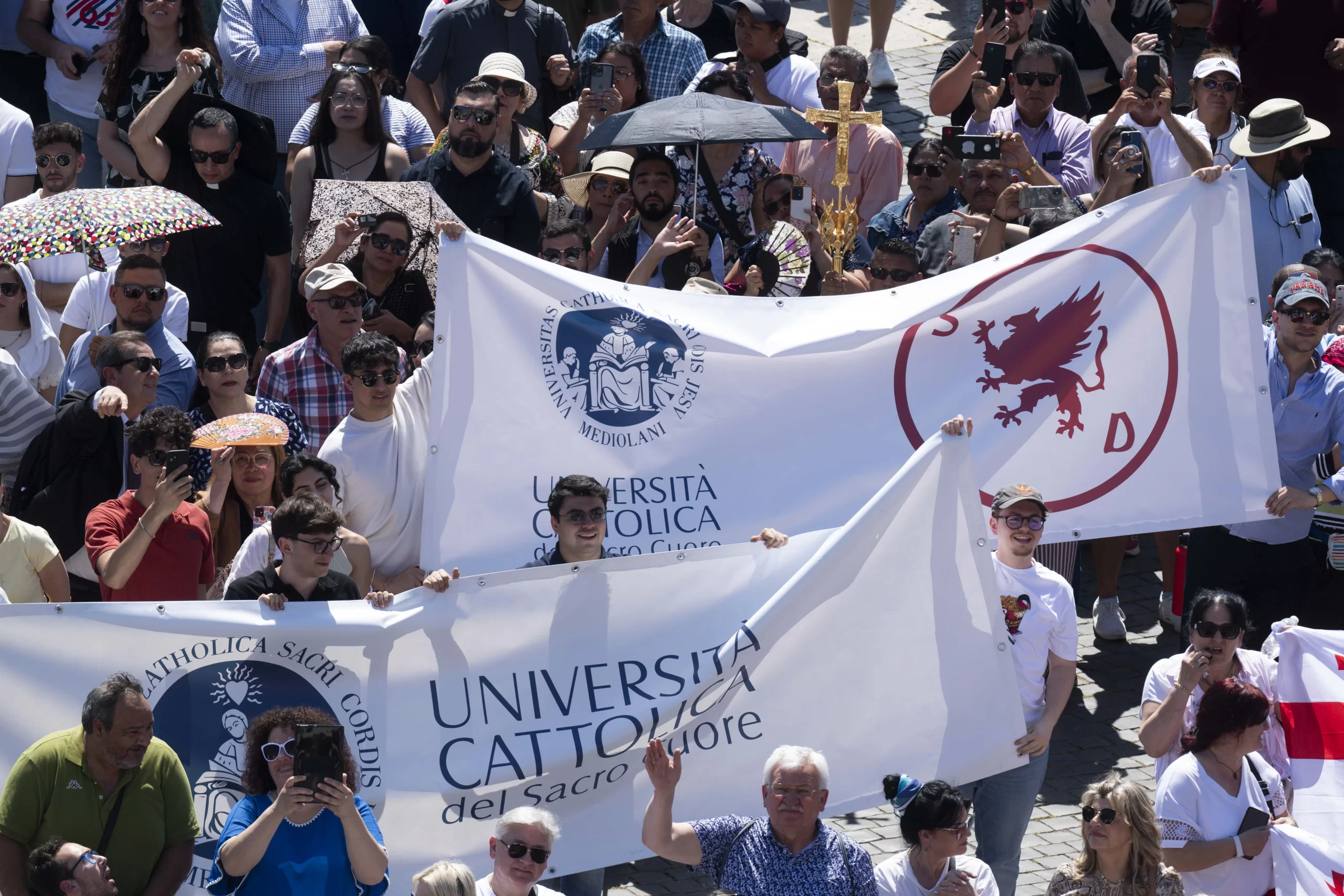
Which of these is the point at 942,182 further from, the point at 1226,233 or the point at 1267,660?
the point at 1267,660

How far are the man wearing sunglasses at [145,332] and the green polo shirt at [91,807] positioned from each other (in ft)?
10.5

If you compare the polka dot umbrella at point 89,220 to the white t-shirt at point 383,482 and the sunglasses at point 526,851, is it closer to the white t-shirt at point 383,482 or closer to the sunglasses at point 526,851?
the white t-shirt at point 383,482

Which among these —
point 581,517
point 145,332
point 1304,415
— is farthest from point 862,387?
point 145,332

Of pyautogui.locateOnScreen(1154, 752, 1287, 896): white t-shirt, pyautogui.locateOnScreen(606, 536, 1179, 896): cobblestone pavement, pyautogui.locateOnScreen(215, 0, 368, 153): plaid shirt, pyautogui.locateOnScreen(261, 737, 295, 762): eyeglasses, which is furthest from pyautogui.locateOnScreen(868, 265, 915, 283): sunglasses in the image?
pyautogui.locateOnScreen(261, 737, 295, 762): eyeglasses

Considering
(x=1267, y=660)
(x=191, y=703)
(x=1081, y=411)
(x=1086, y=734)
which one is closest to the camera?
(x=191, y=703)

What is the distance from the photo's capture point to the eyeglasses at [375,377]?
8859 mm

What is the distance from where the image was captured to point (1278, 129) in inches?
449

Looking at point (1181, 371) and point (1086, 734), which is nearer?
point (1181, 371)

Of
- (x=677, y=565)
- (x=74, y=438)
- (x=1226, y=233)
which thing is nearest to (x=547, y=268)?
(x=677, y=565)

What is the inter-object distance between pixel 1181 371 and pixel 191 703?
460 centimetres

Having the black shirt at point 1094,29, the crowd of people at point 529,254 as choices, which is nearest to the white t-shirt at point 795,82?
the crowd of people at point 529,254

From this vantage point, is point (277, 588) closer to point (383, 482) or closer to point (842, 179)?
point (383, 482)

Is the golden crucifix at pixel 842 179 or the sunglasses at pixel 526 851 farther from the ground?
the golden crucifix at pixel 842 179

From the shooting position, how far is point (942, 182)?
11594 millimetres
